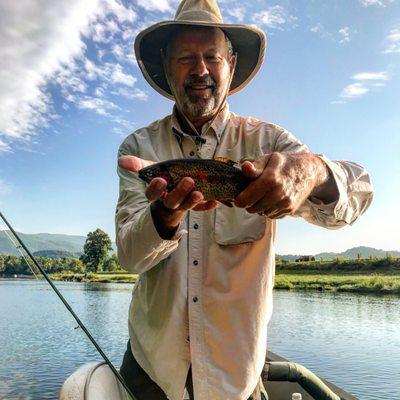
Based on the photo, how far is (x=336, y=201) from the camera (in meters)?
2.54

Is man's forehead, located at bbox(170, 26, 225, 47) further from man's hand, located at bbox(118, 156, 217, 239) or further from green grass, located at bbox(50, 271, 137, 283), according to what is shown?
green grass, located at bbox(50, 271, 137, 283)

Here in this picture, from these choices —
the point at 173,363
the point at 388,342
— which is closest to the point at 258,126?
the point at 173,363

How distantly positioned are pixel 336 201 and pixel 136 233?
1131 millimetres

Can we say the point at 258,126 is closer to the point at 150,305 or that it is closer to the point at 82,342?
the point at 150,305

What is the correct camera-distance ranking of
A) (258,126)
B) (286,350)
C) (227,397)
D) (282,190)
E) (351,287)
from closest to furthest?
1. (282,190)
2. (227,397)
3. (258,126)
4. (286,350)
5. (351,287)

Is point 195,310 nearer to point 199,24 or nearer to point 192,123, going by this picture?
point 192,123

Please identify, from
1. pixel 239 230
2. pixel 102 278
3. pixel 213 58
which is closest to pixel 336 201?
pixel 239 230

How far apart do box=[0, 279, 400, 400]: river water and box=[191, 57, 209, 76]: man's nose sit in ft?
61.1

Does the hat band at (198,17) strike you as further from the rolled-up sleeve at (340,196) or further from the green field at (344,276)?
the green field at (344,276)

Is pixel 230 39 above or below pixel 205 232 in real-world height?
above

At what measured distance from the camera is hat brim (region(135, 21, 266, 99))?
353cm

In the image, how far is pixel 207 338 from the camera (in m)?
2.73

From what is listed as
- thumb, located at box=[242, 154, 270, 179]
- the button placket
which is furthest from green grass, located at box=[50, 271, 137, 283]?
thumb, located at box=[242, 154, 270, 179]

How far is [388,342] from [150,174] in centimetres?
3138
